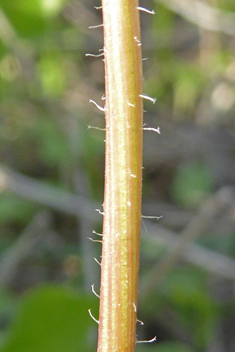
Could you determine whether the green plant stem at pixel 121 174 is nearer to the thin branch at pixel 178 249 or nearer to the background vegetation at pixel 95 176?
the background vegetation at pixel 95 176

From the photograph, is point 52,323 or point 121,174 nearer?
point 121,174

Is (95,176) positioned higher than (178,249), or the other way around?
(95,176)

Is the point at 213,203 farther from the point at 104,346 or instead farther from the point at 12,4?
the point at 104,346

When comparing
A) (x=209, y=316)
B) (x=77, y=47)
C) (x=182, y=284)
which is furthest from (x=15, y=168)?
(x=209, y=316)

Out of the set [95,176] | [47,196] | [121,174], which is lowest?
[121,174]

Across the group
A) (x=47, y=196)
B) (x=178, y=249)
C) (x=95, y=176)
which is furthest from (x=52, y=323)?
(x=95, y=176)

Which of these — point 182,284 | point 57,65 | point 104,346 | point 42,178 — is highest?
point 57,65

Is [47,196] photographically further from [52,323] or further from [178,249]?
[52,323]
